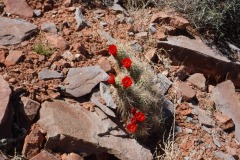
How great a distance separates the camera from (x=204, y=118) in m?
4.81

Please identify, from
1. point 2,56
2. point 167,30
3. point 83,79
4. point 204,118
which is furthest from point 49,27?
point 204,118

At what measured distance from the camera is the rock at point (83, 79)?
162 inches

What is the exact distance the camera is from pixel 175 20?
551 centimetres

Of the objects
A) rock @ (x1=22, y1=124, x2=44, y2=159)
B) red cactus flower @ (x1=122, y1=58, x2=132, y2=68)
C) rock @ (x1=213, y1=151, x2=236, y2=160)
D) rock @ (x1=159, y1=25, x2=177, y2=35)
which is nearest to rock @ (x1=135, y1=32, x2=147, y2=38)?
rock @ (x1=159, y1=25, x2=177, y2=35)

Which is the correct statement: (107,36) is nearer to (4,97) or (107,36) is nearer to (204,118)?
(204,118)

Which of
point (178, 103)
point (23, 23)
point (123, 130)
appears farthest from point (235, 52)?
point (23, 23)

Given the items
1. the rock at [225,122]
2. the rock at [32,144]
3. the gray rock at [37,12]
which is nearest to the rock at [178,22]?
the rock at [225,122]

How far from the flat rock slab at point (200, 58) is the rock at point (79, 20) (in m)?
1.02

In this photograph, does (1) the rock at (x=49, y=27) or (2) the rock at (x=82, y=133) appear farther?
(1) the rock at (x=49, y=27)

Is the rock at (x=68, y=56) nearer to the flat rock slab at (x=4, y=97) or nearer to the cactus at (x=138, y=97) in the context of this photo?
the cactus at (x=138, y=97)

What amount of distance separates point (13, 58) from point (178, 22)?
93.5 inches

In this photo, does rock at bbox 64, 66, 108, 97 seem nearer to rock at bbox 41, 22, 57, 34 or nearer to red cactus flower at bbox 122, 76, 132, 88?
red cactus flower at bbox 122, 76, 132, 88

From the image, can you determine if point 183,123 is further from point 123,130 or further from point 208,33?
point 208,33

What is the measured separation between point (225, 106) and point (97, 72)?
72.3 inches
